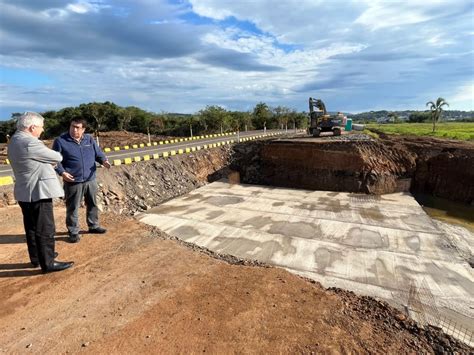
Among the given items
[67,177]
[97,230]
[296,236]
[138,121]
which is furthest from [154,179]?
[138,121]

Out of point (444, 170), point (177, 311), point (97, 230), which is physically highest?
point (97, 230)

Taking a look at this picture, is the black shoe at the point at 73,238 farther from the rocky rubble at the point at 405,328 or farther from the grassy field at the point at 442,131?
the grassy field at the point at 442,131

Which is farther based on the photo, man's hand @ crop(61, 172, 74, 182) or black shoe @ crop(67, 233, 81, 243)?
black shoe @ crop(67, 233, 81, 243)

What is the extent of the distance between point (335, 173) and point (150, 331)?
13.1m

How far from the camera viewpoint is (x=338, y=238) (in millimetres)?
8289

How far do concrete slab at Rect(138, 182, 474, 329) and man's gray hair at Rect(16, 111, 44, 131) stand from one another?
4901mm

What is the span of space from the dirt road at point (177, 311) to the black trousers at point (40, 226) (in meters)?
0.35

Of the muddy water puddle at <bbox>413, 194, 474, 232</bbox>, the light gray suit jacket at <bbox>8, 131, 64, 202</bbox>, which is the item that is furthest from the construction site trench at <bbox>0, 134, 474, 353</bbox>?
the light gray suit jacket at <bbox>8, 131, 64, 202</bbox>

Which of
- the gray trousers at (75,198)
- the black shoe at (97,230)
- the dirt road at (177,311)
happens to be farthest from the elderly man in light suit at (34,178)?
the black shoe at (97,230)

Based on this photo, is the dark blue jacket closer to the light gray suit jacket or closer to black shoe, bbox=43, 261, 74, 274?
the light gray suit jacket

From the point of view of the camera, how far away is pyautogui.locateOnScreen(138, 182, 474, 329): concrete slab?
20.2ft

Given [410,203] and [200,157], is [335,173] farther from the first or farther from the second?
[200,157]

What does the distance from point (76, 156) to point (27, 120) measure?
1.23 m

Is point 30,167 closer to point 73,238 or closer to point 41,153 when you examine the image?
point 41,153
